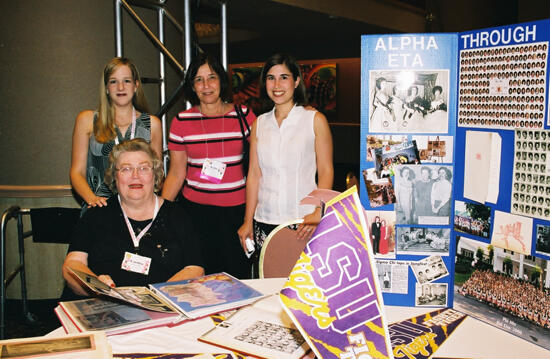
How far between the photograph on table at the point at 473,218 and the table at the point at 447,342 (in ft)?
0.84

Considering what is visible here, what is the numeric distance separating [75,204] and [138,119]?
1396 millimetres

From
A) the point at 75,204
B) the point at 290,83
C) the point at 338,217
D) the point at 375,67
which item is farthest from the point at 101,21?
the point at 338,217

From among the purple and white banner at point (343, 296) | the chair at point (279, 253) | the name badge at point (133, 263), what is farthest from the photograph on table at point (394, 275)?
the name badge at point (133, 263)

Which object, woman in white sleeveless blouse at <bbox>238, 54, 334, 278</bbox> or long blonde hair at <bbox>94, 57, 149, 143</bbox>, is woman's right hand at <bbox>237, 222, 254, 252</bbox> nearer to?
woman in white sleeveless blouse at <bbox>238, 54, 334, 278</bbox>

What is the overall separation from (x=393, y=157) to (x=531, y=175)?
0.39 meters

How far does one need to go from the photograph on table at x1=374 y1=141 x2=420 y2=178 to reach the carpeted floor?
2688 mm

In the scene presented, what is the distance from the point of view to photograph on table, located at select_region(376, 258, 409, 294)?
5.08 ft

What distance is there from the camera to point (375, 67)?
1.52 m

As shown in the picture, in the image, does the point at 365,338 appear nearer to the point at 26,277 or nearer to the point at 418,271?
the point at 418,271

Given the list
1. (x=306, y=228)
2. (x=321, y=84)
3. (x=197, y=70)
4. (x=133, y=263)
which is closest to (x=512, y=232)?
(x=306, y=228)

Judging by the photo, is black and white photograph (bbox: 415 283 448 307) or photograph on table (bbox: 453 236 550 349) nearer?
photograph on table (bbox: 453 236 550 349)

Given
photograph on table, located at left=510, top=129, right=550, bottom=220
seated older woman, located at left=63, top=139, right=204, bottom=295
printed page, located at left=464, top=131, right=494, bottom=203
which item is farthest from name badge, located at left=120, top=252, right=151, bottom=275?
photograph on table, located at left=510, top=129, right=550, bottom=220

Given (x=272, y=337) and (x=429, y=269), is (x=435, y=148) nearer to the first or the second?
(x=429, y=269)

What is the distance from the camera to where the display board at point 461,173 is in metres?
1.29
